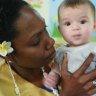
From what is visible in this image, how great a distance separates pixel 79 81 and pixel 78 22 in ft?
0.73

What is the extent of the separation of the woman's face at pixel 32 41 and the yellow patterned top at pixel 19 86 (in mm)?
78

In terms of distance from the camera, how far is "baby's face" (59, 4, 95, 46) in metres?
1.44

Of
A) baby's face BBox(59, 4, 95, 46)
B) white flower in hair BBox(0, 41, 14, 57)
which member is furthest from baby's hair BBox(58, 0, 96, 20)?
white flower in hair BBox(0, 41, 14, 57)

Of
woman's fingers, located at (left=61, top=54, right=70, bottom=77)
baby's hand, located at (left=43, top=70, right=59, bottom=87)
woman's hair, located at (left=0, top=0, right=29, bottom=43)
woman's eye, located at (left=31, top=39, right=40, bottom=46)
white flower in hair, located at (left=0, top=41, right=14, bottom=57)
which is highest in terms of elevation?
woman's hair, located at (left=0, top=0, right=29, bottom=43)

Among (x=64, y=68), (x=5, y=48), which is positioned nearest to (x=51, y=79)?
(x=64, y=68)

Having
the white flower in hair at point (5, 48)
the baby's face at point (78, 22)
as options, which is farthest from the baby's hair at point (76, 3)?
the white flower in hair at point (5, 48)

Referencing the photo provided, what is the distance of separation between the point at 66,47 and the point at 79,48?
2.4 inches

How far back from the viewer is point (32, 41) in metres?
1.51

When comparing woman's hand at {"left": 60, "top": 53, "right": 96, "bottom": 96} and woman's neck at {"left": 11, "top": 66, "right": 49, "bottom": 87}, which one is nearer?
woman's hand at {"left": 60, "top": 53, "right": 96, "bottom": 96}

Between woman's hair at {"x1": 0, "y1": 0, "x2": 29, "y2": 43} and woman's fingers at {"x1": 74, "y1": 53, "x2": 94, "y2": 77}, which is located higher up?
woman's hair at {"x1": 0, "y1": 0, "x2": 29, "y2": 43}

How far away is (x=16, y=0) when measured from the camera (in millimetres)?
1507

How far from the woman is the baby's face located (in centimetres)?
8

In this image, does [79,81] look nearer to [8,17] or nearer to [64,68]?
[64,68]

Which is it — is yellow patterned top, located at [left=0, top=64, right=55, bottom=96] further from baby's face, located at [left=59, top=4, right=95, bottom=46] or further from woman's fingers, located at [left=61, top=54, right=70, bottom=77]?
baby's face, located at [left=59, top=4, right=95, bottom=46]
